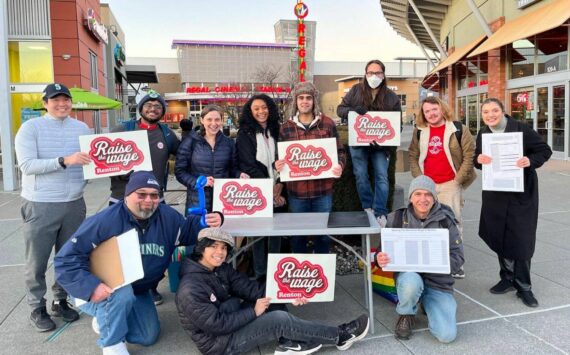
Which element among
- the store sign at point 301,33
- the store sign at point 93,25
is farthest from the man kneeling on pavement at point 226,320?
the store sign at point 93,25

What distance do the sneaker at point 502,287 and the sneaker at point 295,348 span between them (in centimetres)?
208

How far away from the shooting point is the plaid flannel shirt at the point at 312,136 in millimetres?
4363

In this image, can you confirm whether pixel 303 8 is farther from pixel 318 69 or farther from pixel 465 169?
pixel 318 69

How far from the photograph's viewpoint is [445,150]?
441 centimetres

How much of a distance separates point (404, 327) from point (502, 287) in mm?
1444

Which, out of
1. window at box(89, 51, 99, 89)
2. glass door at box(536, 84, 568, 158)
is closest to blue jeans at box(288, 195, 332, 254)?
glass door at box(536, 84, 568, 158)

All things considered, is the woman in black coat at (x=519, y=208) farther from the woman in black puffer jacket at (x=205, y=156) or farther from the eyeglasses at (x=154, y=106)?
the eyeglasses at (x=154, y=106)

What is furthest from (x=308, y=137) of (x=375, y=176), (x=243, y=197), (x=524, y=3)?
(x=524, y=3)

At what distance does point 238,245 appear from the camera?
462 cm

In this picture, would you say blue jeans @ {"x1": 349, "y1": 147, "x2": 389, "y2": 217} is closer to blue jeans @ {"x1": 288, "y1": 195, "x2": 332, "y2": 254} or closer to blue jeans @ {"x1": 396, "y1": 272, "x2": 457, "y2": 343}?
blue jeans @ {"x1": 288, "y1": 195, "x2": 332, "y2": 254}

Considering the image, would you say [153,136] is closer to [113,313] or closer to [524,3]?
[113,313]

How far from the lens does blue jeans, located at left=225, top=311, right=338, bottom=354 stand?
10.4 feet

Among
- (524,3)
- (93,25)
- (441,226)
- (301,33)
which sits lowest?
(441,226)

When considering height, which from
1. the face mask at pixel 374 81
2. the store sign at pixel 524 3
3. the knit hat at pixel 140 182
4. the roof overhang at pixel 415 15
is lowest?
the knit hat at pixel 140 182
